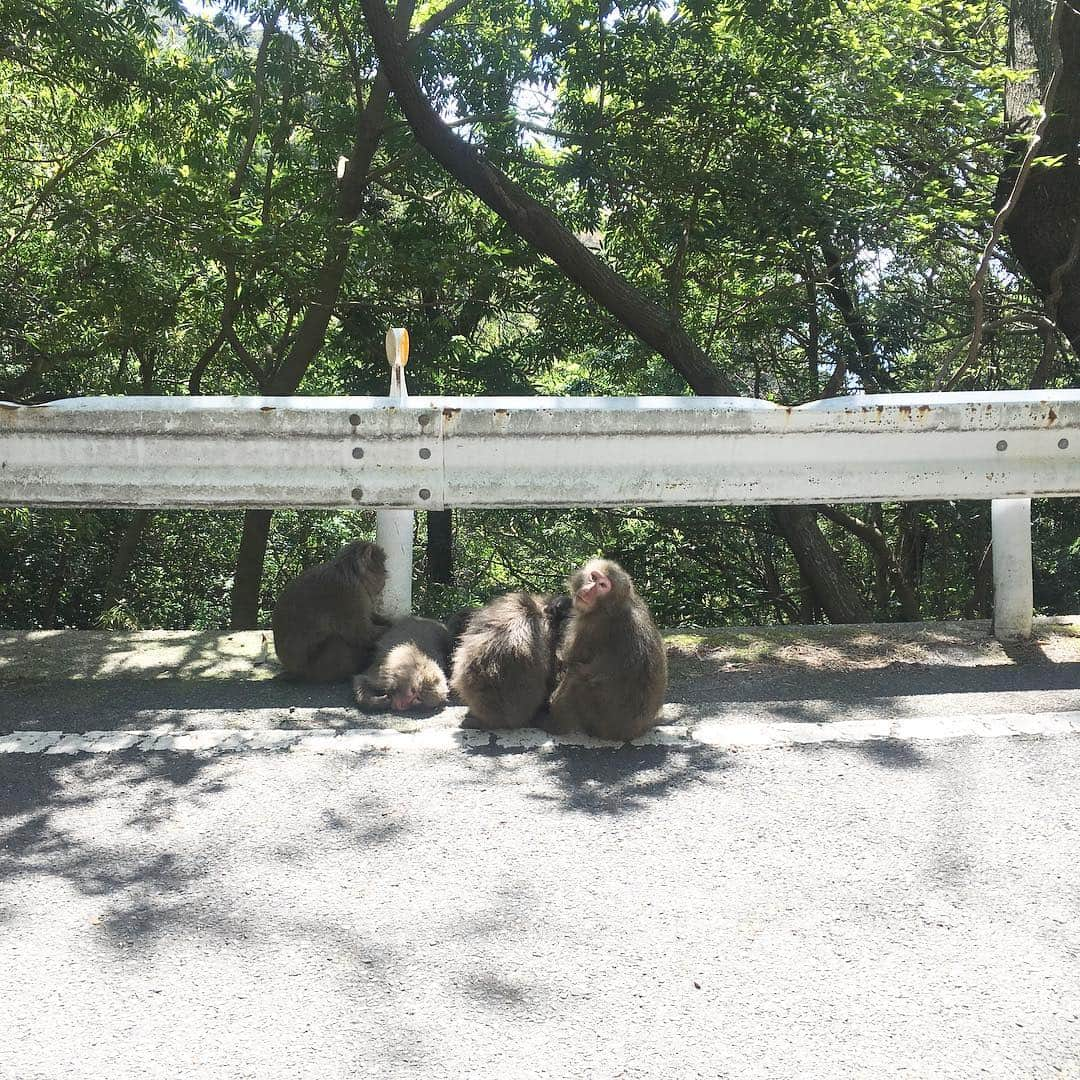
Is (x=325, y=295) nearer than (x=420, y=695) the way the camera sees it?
No

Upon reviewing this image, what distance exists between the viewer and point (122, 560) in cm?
1073

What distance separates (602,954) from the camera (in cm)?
251

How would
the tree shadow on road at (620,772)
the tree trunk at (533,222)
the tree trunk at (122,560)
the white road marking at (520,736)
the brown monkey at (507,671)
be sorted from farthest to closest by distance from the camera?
the tree trunk at (122,560) < the tree trunk at (533,222) < the brown monkey at (507,671) < the white road marking at (520,736) < the tree shadow on road at (620,772)

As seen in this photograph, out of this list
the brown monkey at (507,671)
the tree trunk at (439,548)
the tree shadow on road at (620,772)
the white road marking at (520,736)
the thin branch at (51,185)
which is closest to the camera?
the tree shadow on road at (620,772)

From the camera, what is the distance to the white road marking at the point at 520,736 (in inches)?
148

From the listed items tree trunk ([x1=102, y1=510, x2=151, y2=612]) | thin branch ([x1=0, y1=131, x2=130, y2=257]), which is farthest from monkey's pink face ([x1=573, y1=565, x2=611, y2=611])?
tree trunk ([x1=102, y1=510, x2=151, y2=612])

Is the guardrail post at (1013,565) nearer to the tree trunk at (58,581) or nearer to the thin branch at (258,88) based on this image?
the thin branch at (258,88)

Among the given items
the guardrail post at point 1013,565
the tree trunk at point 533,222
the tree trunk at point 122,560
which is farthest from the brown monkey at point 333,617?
the tree trunk at point 122,560

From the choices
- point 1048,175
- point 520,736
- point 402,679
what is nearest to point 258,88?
point 1048,175

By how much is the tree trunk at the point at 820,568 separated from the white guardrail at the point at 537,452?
12.4 feet

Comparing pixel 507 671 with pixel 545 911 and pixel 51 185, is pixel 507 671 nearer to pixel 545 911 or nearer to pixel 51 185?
pixel 545 911

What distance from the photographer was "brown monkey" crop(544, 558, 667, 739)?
3.83 m

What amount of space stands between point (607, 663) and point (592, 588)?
0.99 ft

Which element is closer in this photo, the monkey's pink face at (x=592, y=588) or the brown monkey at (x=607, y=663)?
the brown monkey at (x=607, y=663)
